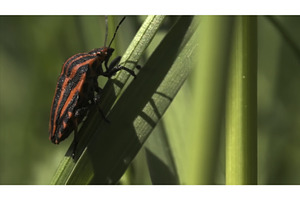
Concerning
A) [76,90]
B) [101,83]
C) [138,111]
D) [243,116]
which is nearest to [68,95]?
[76,90]

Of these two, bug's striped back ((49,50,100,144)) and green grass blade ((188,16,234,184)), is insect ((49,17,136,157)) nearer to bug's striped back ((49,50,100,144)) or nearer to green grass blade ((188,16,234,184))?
bug's striped back ((49,50,100,144))

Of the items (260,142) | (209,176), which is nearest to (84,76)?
(260,142)

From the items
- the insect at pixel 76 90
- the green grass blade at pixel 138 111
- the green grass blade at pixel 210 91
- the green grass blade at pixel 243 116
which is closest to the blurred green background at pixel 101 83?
the insect at pixel 76 90

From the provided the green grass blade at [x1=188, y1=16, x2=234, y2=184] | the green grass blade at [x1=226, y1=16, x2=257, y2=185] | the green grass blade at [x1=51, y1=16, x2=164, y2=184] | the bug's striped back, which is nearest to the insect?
the bug's striped back

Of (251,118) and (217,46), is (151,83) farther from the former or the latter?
(217,46)

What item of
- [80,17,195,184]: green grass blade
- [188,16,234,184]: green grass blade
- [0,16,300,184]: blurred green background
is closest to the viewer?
[188,16,234,184]: green grass blade

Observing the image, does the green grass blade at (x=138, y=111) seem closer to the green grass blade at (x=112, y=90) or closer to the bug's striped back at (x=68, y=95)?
the green grass blade at (x=112, y=90)

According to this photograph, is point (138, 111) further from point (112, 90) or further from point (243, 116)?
point (243, 116)
